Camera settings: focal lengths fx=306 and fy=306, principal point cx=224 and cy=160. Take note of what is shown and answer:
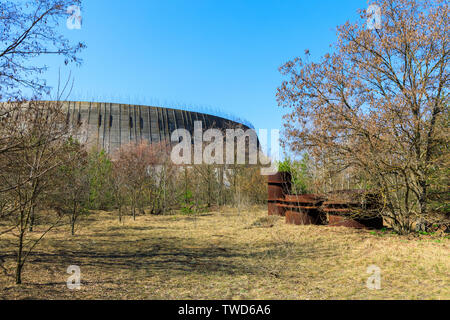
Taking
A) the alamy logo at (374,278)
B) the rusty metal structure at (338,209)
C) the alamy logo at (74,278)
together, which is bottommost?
the alamy logo at (74,278)

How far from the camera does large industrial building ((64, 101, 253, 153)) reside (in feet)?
129

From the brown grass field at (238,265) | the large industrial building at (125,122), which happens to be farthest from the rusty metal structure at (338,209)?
the large industrial building at (125,122)

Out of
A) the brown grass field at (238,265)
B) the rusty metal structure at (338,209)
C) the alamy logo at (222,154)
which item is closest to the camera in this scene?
the brown grass field at (238,265)

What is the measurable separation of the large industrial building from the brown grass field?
99.2ft

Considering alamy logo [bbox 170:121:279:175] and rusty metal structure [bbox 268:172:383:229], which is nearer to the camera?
rusty metal structure [bbox 268:172:383:229]

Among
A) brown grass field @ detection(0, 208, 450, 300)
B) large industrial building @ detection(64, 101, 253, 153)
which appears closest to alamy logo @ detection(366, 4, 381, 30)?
brown grass field @ detection(0, 208, 450, 300)

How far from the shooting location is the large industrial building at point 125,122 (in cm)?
3922

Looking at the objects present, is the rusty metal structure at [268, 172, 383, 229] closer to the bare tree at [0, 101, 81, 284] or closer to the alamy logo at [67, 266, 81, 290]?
the alamy logo at [67, 266, 81, 290]

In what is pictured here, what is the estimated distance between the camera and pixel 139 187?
16.7 m

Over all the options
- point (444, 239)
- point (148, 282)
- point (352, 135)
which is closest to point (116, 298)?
point (148, 282)

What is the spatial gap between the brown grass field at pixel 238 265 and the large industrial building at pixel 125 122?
99.2ft

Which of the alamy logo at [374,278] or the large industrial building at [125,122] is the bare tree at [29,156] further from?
the large industrial building at [125,122]

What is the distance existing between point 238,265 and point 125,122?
3773cm
